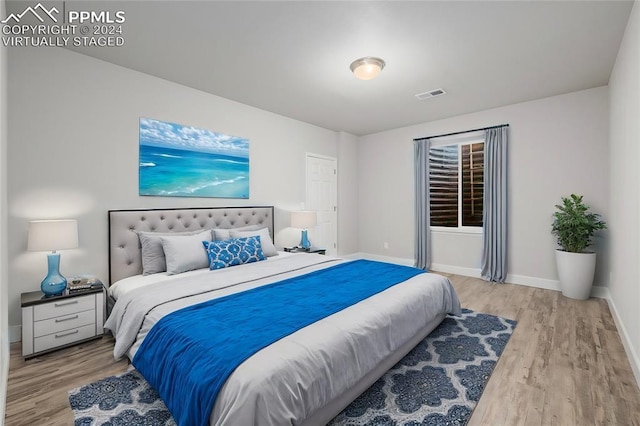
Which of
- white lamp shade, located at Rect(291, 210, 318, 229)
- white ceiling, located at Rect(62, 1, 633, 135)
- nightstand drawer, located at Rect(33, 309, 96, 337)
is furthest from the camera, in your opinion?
white lamp shade, located at Rect(291, 210, 318, 229)

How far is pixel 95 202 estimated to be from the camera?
2.96 m

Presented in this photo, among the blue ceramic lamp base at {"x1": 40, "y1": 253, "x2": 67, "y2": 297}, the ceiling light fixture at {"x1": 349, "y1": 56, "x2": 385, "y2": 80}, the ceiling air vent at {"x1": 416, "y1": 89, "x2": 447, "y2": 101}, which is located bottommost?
the blue ceramic lamp base at {"x1": 40, "y1": 253, "x2": 67, "y2": 297}

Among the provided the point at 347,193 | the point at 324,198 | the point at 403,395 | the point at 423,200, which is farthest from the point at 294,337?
the point at 347,193

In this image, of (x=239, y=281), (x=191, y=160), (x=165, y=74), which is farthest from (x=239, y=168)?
(x=239, y=281)

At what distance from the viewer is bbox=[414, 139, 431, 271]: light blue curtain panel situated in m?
5.34

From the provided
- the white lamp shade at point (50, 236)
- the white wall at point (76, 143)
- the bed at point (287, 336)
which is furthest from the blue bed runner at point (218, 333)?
the white wall at point (76, 143)

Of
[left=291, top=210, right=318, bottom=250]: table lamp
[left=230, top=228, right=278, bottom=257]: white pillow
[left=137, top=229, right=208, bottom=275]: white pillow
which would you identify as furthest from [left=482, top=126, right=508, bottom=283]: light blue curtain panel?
[left=137, top=229, right=208, bottom=275]: white pillow

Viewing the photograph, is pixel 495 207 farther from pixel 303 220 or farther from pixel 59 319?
pixel 59 319

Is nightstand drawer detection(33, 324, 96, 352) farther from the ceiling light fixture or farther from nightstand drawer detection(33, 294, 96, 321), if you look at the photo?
the ceiling light fixture

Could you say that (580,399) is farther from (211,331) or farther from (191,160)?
(191,160)

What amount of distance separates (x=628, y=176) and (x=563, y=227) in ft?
4.84

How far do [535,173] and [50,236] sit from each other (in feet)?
18.5

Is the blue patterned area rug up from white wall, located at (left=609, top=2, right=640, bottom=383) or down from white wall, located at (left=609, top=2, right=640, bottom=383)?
down

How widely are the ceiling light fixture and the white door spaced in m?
2.39
